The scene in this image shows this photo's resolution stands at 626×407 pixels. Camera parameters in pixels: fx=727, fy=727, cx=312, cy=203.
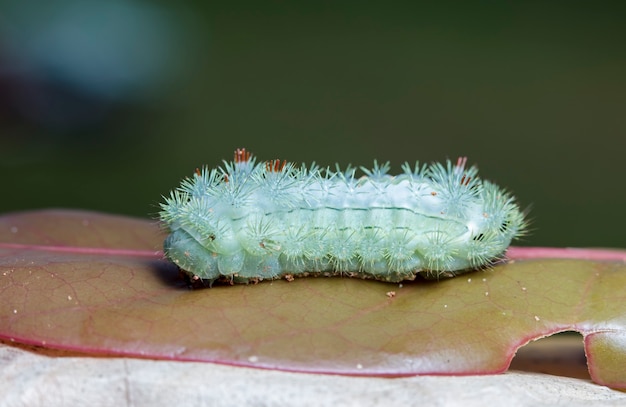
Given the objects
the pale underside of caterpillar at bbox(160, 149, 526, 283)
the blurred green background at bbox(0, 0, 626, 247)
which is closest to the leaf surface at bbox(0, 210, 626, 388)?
the pale underside of caterpillar at bbox(160, 149, 526, 283)

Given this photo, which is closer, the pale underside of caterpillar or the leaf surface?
the leaf surface

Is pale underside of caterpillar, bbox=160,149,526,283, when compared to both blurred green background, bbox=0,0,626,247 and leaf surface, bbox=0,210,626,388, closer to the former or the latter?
leaf surface, bbox=0,210,626,388

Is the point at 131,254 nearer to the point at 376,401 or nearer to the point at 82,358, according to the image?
the point at 82,358

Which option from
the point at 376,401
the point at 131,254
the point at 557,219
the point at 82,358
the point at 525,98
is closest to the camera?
the point at 376,401

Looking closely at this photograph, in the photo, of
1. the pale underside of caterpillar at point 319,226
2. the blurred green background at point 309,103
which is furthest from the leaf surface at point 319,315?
the blurred green background at point 309,103

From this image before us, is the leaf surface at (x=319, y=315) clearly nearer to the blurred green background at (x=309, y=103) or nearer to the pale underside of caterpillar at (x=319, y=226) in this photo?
the pale underside of caterpillar at (x=319, y=226)

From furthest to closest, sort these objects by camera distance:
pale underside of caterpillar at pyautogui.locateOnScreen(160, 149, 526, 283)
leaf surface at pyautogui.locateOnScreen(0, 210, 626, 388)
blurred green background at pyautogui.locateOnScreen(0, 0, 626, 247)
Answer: blurred green background at pyautogui.locateOnScreen(0, 0, 626, 247) < pale underside of caterpillar at pyautogui.locateOnScreen(160, 149, 526, 283) < leaf surface at pyautogui.locateOnScreen(0, 210, 626, 388)

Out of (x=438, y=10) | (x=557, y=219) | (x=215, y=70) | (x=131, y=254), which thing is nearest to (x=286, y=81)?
(x=215, y=70)
